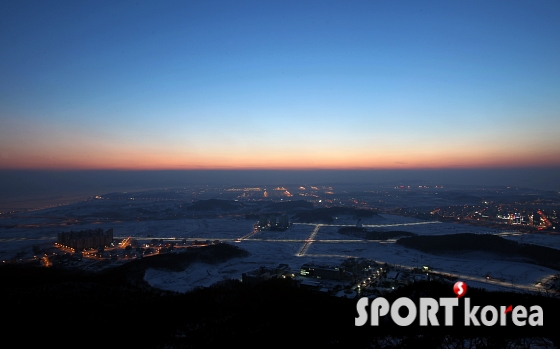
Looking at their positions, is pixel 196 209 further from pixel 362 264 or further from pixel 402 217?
pixel 362 264

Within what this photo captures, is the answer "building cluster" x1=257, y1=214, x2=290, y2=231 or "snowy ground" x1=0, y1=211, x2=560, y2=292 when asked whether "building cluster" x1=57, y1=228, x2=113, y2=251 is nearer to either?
"snowy ground" x1=0, y1=211, x2=560, y2=292

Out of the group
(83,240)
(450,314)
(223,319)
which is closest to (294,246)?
(83,240)

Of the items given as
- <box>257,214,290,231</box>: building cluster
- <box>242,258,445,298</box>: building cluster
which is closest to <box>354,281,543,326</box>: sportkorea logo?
<box>242,258,445,298</box>: building cluster

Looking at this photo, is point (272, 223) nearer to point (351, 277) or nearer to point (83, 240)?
point (83, 240)

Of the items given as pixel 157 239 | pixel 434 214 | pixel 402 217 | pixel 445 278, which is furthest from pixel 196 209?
pixel 445 278

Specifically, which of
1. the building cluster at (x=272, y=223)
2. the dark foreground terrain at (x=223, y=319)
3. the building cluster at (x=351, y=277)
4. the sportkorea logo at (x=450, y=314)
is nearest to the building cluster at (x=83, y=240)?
the dark foreground terrain at (x=223, y=319)

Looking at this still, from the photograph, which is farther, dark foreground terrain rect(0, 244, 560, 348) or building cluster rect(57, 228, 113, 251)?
building cluster rect(57, 228, 113, 251)
